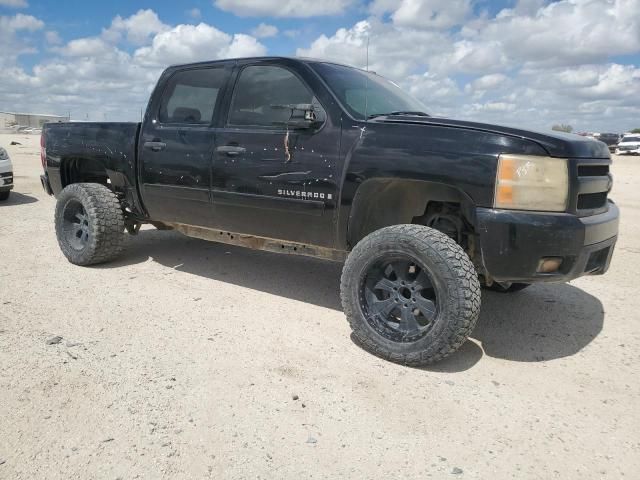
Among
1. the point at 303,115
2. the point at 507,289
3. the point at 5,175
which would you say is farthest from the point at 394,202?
the point at 5,175

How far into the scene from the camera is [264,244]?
4.34 meters

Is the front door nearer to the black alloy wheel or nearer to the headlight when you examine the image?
the black alloy wheel

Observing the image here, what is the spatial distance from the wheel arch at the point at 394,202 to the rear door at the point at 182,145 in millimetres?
1385

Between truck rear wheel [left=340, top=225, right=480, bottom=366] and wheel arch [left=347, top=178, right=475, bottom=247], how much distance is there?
255 millimetres

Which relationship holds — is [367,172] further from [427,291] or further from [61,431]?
[61,431]

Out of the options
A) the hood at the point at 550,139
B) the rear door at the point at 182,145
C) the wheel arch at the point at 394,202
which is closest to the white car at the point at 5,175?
the rear door at the point at 182,145

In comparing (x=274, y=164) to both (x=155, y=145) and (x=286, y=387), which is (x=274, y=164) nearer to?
(x=155, y=145)

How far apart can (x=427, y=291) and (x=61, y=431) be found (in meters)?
2.21

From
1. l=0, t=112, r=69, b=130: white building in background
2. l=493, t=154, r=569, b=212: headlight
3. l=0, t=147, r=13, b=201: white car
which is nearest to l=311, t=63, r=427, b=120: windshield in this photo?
l=493, t=154, r=569, b=212: headlight

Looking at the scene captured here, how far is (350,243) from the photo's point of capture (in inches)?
151

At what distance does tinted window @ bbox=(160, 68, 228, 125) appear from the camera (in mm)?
4508

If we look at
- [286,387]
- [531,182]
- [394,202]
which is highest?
[531,182]

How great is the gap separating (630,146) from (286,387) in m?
40.5

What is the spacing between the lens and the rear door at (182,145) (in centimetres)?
444
